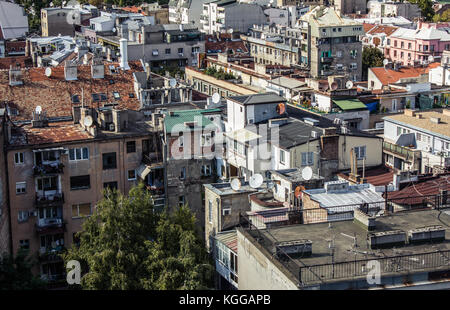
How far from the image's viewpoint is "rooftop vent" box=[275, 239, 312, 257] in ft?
93.5

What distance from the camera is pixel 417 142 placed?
53.8m

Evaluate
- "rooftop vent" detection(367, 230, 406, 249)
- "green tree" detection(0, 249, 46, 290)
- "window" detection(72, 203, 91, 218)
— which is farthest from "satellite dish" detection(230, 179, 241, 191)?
"green tree" detection(0, 249, 46, 290)

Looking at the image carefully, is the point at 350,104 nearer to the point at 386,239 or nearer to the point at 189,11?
the point at 386,239

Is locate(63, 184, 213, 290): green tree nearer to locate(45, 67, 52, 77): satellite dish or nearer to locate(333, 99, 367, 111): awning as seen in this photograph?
locate(45, 67, 52, 77): satellite dish

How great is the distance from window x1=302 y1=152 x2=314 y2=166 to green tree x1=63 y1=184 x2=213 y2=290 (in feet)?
32.3

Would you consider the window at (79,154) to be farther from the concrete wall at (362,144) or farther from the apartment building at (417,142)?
the apartment building at (417,142)

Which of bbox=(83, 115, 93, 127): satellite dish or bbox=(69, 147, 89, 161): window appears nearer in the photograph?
bbox=(69, 147, 89, 161): window

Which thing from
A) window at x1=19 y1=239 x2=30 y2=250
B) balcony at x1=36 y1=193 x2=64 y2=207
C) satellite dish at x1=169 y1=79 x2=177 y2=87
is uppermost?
satellite dish at x1=169 y1=79 x2=177 y2=87

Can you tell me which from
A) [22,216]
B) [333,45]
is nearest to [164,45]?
[333,45]

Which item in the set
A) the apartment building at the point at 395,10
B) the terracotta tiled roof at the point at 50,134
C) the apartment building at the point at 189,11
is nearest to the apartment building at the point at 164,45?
the apartment building at the point at 189,11

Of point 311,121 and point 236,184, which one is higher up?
point 311,121

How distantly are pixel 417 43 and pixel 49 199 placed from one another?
70.8 m
